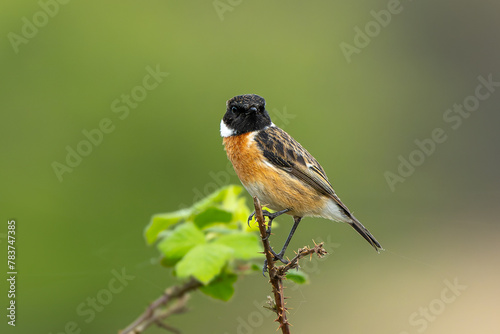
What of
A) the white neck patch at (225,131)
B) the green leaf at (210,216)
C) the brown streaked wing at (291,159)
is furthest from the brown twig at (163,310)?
the white neck patch at (225,131)

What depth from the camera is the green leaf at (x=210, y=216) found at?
2990 mm

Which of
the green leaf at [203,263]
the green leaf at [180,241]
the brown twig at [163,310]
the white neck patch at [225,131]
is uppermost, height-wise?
the white neck patch at [225,131]

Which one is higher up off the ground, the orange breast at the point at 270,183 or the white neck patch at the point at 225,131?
the white neck patch at the point at 225,131

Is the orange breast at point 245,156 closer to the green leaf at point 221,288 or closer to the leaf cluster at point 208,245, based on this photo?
the leaf cluster at point 208,245

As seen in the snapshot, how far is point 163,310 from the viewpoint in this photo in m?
2.82

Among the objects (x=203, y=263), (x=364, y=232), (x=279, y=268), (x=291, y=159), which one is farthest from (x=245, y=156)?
(x=279, y=268)

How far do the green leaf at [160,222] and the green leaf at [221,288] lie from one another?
0.36 m

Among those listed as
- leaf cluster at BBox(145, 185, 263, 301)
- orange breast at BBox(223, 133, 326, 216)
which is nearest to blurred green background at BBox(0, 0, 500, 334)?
orange breast at BBox(223, 133, 326, 216)

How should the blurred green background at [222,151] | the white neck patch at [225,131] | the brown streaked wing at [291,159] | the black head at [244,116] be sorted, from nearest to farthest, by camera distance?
the black head at [244,116]
the brown streaked wing at [291,159]
the white neck patch at [225,131]
the blurred green background at [222,151]

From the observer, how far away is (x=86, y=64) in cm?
1052

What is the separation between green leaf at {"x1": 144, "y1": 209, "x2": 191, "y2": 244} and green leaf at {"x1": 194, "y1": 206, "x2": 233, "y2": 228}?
0.25ft

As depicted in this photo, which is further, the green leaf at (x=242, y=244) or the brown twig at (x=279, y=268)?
the green leaf at (x=242, y=244)

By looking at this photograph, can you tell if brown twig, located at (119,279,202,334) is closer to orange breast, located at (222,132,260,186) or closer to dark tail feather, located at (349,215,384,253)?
dark tail feather, located at (349,215,384,253)

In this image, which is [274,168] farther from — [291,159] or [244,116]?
[244,116]
